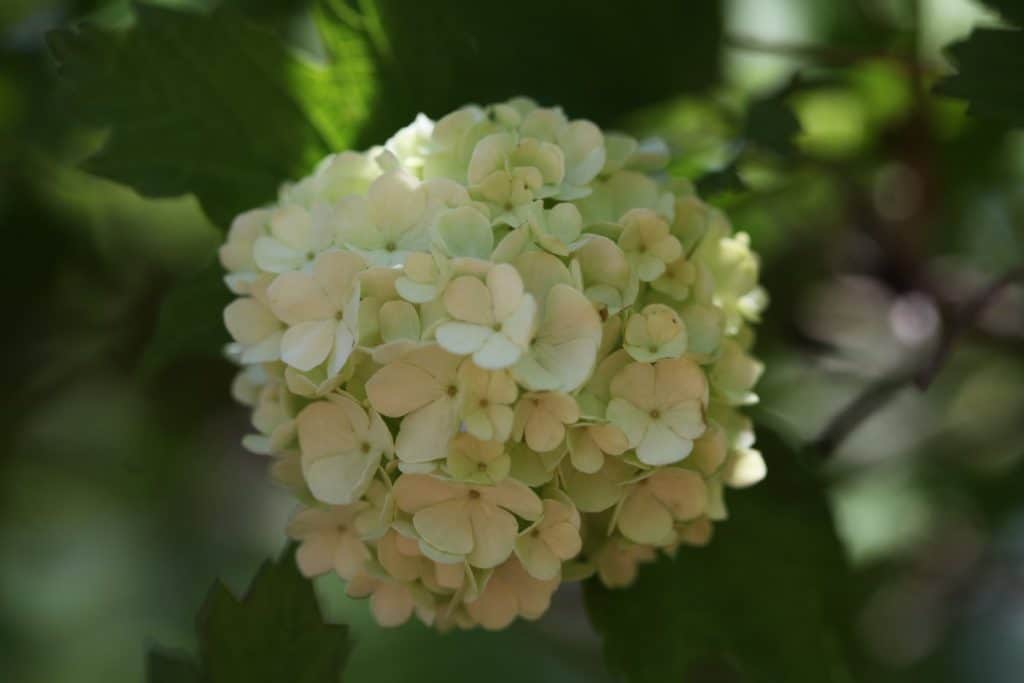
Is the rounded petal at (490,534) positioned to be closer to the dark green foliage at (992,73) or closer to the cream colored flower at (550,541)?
the cream colored flower at (550,541)

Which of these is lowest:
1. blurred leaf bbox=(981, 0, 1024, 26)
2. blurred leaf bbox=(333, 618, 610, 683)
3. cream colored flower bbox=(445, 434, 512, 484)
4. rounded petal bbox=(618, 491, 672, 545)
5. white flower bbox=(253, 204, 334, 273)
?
blurred leaf bbox=(333, 618, 610, 683)

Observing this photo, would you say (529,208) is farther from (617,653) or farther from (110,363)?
(110,363)

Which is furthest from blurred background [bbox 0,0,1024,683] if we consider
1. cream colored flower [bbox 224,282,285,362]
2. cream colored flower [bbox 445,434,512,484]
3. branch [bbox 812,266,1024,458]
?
cream colored flower [bbox 445,434,512,484]

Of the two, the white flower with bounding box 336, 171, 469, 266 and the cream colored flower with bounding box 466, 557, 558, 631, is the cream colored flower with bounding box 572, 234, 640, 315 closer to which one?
the white flower with bounding box 336, 171, 469, 266

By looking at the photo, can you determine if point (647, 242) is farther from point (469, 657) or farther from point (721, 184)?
point (469, 657)

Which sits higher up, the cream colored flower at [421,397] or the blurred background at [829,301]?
the cream colored flower at [421,397]

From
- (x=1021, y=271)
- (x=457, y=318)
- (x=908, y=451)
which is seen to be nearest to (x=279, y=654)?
(x=457, y=318)

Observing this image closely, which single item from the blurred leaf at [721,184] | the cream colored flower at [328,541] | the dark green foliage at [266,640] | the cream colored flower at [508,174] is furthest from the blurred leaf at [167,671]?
the blurred leaf at [721,184]
